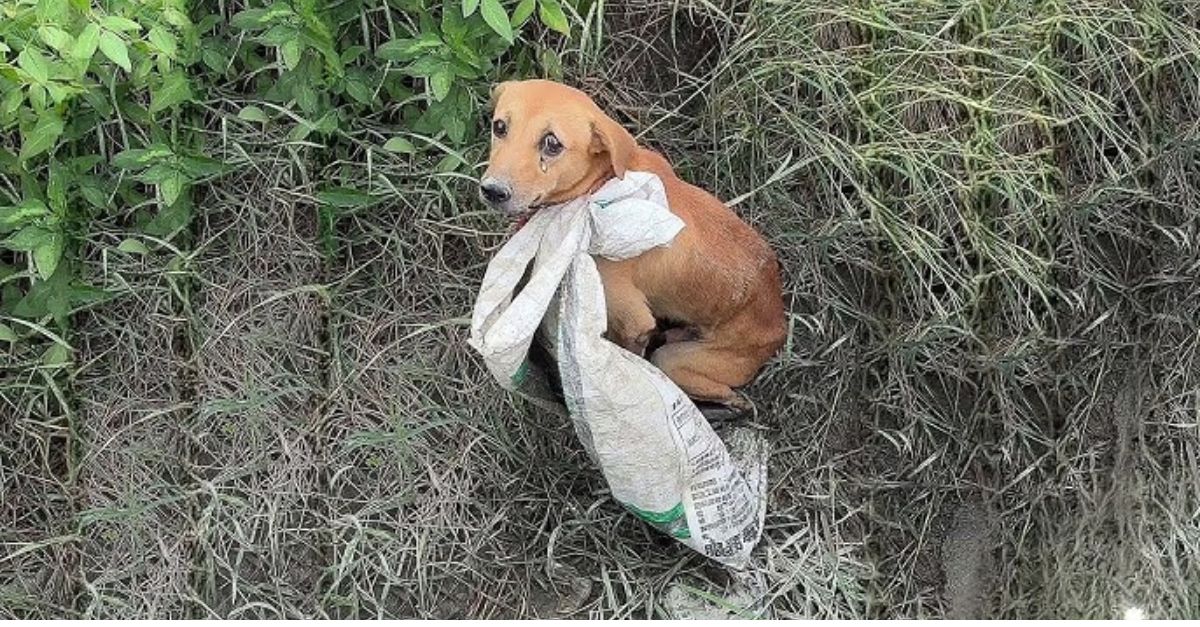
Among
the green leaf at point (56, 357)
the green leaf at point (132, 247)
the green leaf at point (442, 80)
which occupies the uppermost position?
the green leaf at point (442, 80)

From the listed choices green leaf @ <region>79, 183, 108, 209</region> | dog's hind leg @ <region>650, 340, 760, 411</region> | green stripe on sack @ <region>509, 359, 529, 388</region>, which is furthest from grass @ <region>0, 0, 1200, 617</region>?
green stripe on sack @ <region>509, 359, 529, 388</region>

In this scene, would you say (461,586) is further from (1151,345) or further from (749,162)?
(1151,345)

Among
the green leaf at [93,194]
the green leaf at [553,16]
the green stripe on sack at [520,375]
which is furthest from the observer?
the green leaf at [93,194]

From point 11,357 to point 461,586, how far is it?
933mm

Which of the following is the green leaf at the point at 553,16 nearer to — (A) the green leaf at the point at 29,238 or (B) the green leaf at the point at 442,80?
(B) the green leaf at the point at 442,80

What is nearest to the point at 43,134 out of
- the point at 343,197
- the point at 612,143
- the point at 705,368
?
the point at 343,197

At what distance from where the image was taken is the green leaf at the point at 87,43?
2.22 meters

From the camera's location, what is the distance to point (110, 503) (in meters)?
2.61

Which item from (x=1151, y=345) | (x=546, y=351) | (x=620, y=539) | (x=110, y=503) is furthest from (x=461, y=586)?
(x=1151, y=345)

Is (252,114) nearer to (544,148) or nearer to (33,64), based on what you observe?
(33,64)

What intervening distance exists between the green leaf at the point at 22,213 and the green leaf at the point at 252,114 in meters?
0.38

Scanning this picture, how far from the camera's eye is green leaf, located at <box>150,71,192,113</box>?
250 cm

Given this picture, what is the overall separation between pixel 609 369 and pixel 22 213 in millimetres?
1069

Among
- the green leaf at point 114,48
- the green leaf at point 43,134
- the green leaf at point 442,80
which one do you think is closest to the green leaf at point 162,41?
the green leaf at point 114,48
